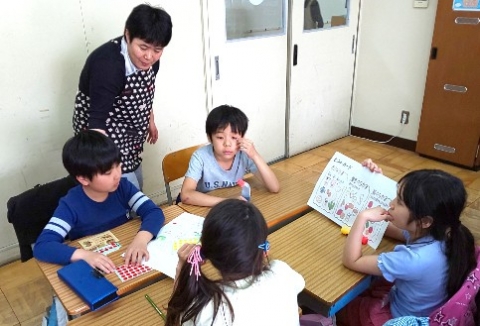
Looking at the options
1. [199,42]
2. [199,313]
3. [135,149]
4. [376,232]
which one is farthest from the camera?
[199,42]

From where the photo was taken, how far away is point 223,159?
6.29 feet

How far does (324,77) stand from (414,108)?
35.6 inches

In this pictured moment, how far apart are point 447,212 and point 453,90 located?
8.99ft

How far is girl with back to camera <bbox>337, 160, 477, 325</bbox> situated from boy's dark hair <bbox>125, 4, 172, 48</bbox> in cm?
104

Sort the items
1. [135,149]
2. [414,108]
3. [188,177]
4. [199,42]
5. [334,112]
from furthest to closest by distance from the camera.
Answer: [334,112]
[414,108]
[199,42]
[135,149]
[188,177]

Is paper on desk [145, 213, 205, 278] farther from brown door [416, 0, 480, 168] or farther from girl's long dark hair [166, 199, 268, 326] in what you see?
brown door [416, 0, 480, 168]

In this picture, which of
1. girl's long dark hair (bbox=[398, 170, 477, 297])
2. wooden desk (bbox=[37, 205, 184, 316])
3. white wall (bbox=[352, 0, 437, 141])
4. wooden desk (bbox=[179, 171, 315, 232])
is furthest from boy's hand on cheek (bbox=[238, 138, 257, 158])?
white wall (bbox=[352, 0, 437, 141])

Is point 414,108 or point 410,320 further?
point 414,108

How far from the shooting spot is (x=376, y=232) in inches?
57.1

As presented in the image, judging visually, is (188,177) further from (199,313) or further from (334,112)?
(334,112)

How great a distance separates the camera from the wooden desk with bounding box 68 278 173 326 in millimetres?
1071

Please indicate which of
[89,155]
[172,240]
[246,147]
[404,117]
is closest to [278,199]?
[246,147]

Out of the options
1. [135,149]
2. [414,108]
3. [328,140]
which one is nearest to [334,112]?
[328,140]

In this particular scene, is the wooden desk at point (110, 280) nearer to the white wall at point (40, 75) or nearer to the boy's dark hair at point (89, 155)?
the boy's dark hair at point (89, 155)
